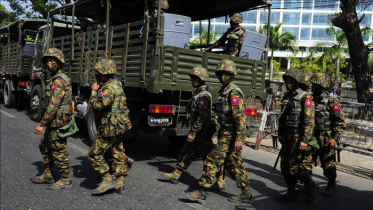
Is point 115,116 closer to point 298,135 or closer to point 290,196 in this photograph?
point 298,135

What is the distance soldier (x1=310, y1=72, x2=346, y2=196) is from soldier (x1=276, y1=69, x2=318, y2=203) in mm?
275

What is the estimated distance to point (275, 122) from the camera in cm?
805

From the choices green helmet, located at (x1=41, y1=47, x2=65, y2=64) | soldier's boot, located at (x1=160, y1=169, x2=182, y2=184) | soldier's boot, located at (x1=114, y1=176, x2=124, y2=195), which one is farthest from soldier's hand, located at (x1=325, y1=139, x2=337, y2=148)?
green helmet, located at (x1=41, y1=47, x2=65, y2=64)

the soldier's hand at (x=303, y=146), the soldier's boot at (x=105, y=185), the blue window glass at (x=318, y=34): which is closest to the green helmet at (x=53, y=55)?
the soldier's boot at (x=105, y=185)

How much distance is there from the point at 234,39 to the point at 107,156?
342cm

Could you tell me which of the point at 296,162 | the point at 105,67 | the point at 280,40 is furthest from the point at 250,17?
the point at 105,67

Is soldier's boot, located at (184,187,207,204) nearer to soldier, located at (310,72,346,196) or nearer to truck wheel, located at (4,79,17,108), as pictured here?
soldier, located at (310,72,346,196)

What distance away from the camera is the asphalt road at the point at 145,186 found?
3.91 meters

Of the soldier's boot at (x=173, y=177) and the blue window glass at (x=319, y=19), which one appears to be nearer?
the soldier's boot at (x=173, y=177)

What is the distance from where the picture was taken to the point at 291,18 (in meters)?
55.6

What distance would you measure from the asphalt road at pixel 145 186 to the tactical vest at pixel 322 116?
0.99 meters

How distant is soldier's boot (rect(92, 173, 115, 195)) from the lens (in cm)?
400

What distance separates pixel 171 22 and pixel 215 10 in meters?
2.93

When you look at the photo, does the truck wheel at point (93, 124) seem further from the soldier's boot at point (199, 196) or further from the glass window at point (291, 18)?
the glass window at point (291, 18)
